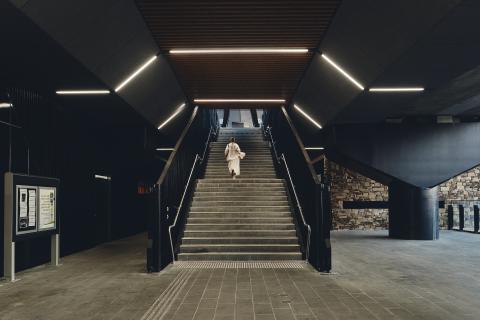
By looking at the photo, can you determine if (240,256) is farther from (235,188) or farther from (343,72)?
(343,72)

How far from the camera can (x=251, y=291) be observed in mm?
5695

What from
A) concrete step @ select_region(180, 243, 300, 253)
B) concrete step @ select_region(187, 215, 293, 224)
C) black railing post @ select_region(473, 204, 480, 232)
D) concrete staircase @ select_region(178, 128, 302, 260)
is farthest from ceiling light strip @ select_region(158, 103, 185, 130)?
black railing post @ select_region(473, 204, 480, 232)

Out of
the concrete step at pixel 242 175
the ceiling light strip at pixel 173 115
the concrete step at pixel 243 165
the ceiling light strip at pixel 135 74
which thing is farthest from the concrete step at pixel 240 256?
the ceiling light strip at pixel 173 115

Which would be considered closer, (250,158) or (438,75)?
(438,75)

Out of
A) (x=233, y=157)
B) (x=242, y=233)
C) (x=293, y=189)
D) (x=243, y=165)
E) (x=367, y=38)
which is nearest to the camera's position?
(x=367, y=38)

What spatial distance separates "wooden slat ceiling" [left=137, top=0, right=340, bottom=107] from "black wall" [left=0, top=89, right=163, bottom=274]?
246 centimetres

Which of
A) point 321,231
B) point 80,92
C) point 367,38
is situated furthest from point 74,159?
point 367,38

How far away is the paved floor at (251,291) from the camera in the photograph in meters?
4.73

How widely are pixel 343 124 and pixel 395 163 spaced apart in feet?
6.17

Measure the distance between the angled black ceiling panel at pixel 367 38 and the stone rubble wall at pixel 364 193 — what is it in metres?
5.87

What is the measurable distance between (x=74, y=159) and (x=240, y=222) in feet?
13.4

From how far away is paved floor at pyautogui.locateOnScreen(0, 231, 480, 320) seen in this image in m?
4.73

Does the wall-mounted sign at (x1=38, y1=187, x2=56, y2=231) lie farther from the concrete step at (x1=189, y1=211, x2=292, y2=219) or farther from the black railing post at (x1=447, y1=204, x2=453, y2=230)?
the black railing post at (x1=447, y1=204, x2=453, y2=230)

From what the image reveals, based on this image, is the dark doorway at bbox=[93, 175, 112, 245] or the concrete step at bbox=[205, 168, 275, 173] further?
the concrete step at bbox=[205, 168, 275, 173]
